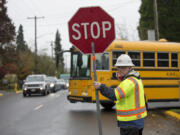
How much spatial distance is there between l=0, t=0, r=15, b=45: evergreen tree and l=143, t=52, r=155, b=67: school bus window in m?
24.7

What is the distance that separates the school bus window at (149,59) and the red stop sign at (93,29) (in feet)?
28.9

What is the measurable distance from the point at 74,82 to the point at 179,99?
4687 millimetres

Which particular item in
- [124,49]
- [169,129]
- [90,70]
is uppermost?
[124,49]

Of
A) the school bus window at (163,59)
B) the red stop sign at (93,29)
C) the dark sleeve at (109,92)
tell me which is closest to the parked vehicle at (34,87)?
the school bus window at (163,59)

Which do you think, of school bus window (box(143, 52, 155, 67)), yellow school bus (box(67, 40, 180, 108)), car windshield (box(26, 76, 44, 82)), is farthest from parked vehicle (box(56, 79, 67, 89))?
school bus window (box(143, 52, 155, 67))

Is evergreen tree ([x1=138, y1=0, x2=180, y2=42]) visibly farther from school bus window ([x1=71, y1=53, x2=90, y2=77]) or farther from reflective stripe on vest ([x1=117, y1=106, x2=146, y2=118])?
reflective stripe on vest ([x1=117, y1=106, x2=146, y2=118])

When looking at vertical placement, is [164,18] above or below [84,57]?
above

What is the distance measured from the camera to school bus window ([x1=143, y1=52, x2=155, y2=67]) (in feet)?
47.8

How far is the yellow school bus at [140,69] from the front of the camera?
1405 cm

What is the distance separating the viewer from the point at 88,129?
9742 mm

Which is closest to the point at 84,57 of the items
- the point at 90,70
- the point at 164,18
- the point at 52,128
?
the point at 90,70

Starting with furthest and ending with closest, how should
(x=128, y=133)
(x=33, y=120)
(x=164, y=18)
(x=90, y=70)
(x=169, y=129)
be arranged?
(x=164, y=18)
(x=90, y=70)
(x=33, y=120)
(x=169, y=129)
(x=128, y=133)

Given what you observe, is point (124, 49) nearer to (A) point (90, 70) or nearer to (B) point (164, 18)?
(A) point (90, 70)

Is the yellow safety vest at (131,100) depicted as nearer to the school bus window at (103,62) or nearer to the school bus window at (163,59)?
the school bus window at (103,62)
